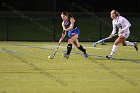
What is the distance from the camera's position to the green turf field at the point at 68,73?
13.8 m

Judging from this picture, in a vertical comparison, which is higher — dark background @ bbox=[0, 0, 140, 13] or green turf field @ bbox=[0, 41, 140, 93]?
green turf field @ bbox=[0, 41, 140, 93]

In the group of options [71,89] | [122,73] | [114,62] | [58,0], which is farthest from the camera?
[58,0]

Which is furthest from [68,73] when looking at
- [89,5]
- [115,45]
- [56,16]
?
[89,5]

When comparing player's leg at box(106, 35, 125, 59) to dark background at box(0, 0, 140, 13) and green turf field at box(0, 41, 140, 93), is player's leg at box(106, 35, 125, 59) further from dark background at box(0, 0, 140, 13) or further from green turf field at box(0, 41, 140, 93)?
dark background at box(0, 0, 140, 13)

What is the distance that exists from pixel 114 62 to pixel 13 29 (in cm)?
2591

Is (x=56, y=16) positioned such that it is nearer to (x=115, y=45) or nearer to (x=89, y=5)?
(x=89, y=5)

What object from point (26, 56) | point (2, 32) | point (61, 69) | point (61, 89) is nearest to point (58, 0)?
point (2, 32)

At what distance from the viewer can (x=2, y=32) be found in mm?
41219

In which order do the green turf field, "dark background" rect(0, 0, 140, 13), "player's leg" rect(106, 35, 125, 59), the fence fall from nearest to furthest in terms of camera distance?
1. the green turf field
2. "player's leg" rect(106, 35, 125, 59)
3. the fence
4. "dark background" rect(0, 0, 140, 13)

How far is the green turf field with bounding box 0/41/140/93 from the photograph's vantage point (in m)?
13.8

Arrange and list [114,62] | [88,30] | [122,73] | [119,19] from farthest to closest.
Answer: [88,30], [119,19], [114,62], [122,73]

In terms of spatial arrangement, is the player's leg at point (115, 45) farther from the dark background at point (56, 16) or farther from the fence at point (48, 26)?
the fence at point (48, 26)

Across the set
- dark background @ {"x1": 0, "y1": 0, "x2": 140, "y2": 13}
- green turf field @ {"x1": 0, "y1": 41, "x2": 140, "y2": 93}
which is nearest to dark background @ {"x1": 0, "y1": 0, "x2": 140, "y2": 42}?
dark background @ {"x1": 0, "y1": 0, "x2": 140, "y2": 13}

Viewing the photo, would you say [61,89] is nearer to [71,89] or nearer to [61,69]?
[71,89]
